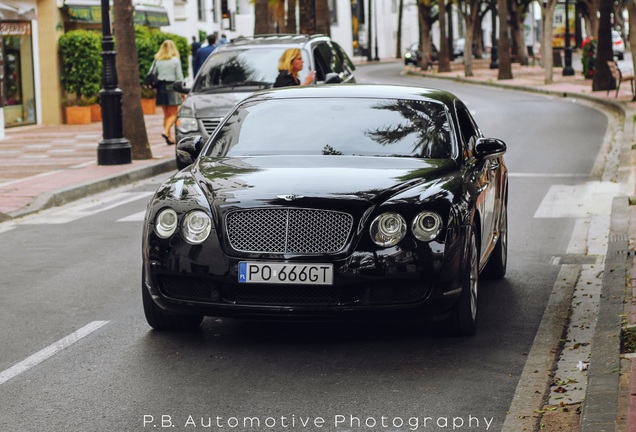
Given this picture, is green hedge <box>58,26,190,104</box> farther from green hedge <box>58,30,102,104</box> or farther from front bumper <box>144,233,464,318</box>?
front bumper <box>144,233,464,318</box>

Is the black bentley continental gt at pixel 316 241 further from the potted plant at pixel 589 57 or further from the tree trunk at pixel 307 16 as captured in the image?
the potted plant at pixel 589 57

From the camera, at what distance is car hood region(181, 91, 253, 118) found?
17406mm

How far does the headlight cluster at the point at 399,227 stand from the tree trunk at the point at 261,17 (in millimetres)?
28985

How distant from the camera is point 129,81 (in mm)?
20625

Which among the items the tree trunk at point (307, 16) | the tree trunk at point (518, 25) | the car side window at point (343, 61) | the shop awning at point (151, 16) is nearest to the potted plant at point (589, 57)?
the tree trunk at point (307, 16)

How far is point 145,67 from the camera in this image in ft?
117

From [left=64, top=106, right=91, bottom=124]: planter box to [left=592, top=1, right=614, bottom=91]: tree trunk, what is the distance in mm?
14755


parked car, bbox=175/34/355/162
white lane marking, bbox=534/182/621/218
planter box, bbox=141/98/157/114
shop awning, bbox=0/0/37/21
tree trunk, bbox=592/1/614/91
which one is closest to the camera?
white lane marking, bbox=534/182/621/218

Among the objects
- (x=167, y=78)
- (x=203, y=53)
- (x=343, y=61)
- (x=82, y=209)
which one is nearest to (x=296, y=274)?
(x=82, y=209)

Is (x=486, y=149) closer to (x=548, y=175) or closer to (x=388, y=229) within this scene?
(x=388, y=229)

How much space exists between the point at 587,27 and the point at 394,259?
271ft

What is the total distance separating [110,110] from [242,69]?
225 cm

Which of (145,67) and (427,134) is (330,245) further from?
(145,67)

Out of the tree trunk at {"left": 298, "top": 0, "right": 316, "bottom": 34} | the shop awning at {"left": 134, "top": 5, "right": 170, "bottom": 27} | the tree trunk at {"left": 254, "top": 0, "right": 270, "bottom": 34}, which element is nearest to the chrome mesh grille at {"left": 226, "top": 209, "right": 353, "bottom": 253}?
the tree trunk at {"left": 254, "top": 0, "right": 270, "bottom": 34}
